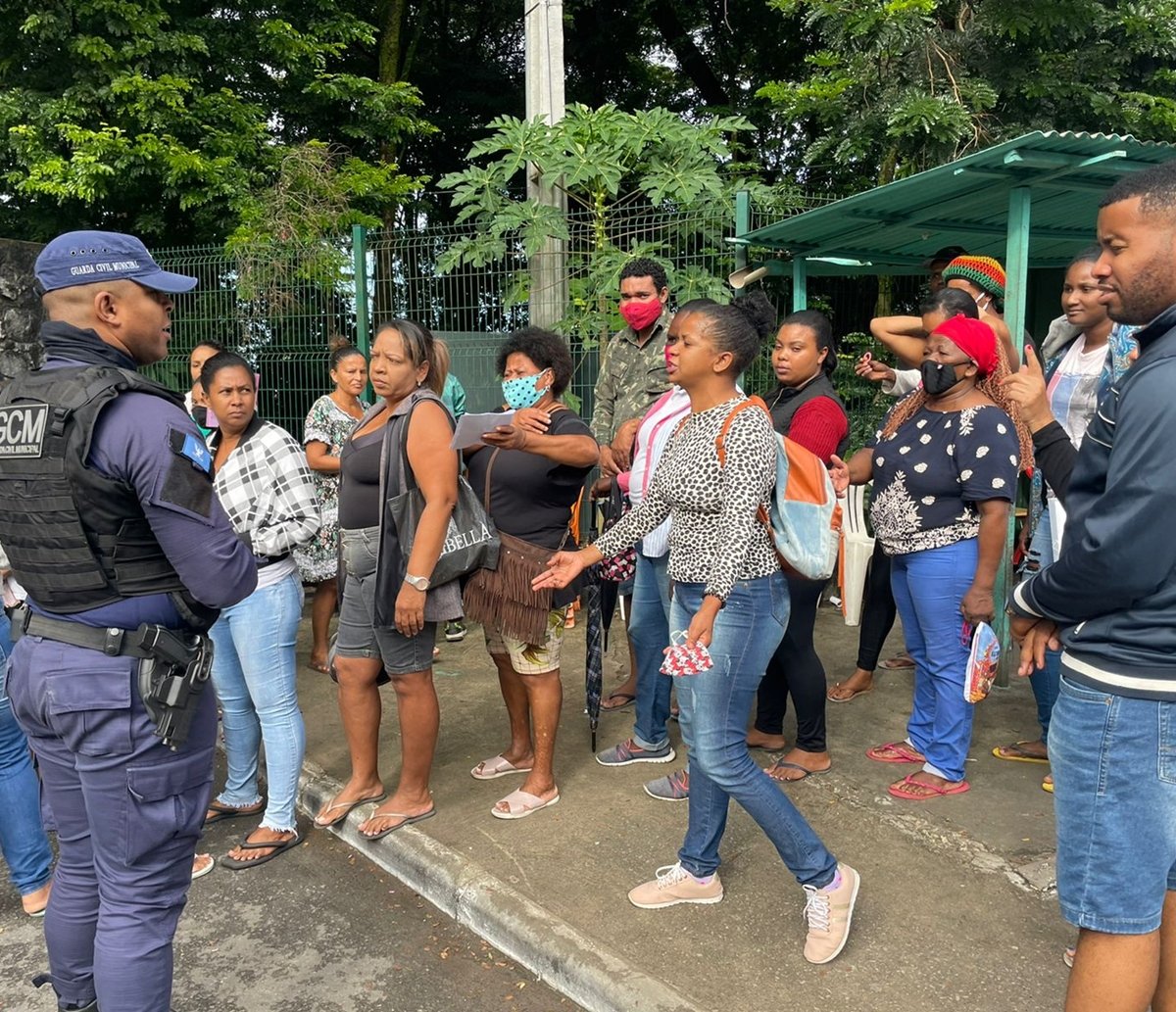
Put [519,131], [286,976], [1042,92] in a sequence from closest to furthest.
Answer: [286,976], [519,131], [1042,92]

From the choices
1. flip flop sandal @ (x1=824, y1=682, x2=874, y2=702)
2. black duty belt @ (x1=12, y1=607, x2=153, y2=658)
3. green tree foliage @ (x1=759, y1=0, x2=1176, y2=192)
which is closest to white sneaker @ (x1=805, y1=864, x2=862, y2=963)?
black duty belt @ (x1=12, y1=607, x2=153, y2=658)

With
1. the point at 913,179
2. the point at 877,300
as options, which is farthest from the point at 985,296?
the point at 877,300

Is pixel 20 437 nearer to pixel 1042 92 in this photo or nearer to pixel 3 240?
pixel 3 240

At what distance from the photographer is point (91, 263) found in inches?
93.5

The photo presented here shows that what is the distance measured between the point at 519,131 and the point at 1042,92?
515 cm

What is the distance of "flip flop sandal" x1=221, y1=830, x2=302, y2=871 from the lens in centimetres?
367

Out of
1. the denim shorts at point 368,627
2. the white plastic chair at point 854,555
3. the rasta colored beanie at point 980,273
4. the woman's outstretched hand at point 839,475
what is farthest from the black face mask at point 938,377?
the denim shorts at point 368,627

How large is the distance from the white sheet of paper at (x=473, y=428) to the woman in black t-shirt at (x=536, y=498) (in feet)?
0.59

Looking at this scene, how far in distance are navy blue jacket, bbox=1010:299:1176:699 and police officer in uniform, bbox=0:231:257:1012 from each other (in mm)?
1986

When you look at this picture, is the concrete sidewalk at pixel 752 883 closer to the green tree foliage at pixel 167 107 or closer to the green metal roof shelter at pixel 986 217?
the green metal roof shelter at pixel 986 217

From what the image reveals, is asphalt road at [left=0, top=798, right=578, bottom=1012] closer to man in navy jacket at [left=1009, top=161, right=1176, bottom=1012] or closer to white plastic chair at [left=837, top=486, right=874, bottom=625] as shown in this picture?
man in navy jacket at [left=1009, top=161, right=1176, bottom=1012]

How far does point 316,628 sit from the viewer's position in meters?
5.84

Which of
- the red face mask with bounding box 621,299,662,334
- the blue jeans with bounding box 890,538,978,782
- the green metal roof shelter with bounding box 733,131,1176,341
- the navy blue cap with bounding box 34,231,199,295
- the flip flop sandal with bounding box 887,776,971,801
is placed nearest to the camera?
A: the navy blue cap with bounding box 34,231,199,295

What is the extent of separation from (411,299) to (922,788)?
18.5 ft
